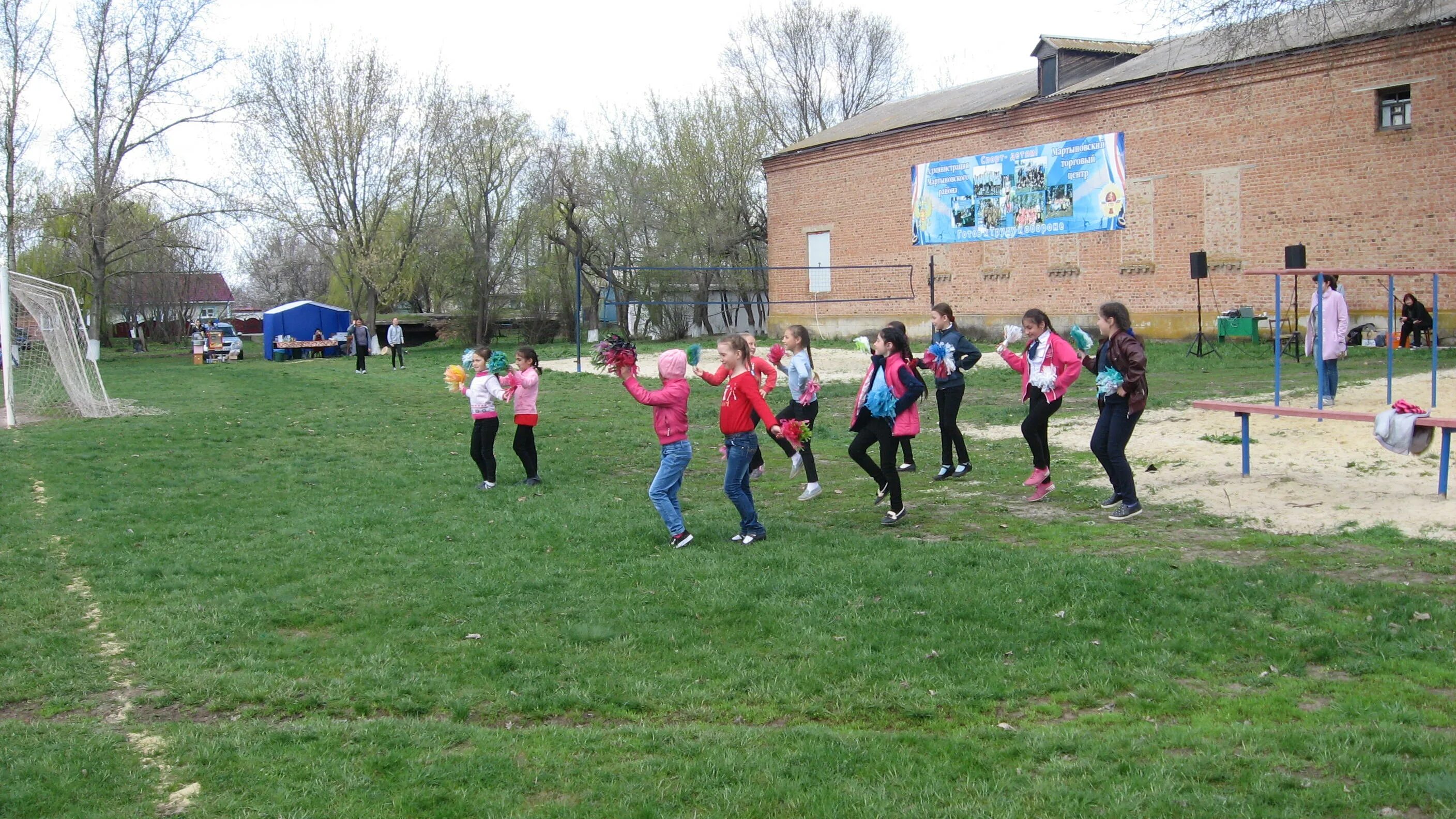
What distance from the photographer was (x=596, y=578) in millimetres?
7492

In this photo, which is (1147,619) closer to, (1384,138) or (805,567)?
(805,567)

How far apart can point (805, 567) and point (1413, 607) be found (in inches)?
137

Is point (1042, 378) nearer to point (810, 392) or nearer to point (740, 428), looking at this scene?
point (810, 392)

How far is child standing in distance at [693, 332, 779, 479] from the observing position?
8.72 metres

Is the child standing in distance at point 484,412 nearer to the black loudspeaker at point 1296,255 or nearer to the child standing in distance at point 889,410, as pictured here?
the child standing in distance at point 889,410

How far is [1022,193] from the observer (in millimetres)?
29875

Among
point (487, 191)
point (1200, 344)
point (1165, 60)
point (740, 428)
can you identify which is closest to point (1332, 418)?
point (740, 428)

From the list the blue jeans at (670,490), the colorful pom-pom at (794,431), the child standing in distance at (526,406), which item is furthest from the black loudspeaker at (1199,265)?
the blue jeans at (670,490)

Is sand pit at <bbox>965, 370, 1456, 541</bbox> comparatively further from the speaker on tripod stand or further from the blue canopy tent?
the blue canopy tent

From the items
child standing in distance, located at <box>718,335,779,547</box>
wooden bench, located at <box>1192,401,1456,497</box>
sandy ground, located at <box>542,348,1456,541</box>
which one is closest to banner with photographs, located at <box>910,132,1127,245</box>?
sandy ground, located at <box>542,348,1456,541</box>

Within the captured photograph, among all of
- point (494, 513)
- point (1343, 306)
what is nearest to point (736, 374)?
point (494, 513)

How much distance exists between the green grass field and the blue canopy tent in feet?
114

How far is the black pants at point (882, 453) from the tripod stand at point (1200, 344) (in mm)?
15587

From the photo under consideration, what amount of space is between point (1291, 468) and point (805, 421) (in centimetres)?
447
